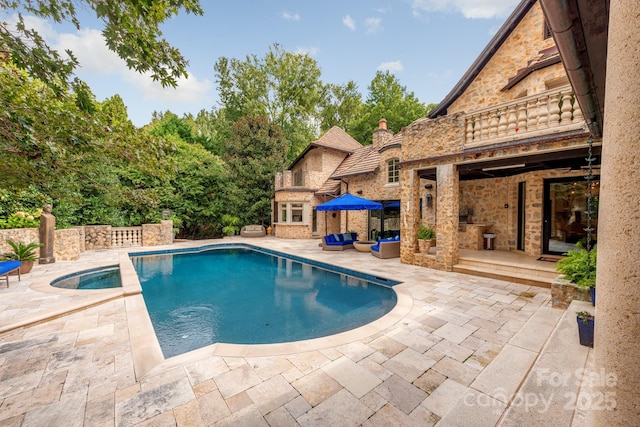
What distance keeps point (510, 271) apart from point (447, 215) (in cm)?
235

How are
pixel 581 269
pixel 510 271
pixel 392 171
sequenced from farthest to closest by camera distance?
pixel 392 171 < pixel 510 271 < pixel 581 269

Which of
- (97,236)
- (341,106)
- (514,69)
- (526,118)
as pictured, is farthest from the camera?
(341,106)

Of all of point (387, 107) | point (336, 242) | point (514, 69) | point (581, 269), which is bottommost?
point (336, 242)

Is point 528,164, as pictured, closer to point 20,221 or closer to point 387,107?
point 20,221

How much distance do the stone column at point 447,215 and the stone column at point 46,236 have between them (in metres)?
14.3

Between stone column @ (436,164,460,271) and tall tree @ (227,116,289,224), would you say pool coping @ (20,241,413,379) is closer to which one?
stone column @ (436,164,460,271)

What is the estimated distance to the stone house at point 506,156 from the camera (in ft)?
22.4

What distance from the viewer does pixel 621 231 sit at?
3.32ft

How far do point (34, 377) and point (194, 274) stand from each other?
23.5 ft

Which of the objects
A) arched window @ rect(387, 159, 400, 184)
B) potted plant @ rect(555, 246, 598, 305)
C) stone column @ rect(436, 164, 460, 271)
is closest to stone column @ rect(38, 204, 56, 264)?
stone column @ rect(436, 164, 460, 271)

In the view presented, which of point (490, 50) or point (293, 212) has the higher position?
point (490, 50)

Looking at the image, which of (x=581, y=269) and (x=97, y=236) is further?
(x=97, y=236)

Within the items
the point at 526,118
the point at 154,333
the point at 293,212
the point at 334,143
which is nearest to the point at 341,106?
the point at 334,143

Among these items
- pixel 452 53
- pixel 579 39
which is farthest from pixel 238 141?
pixel 579 39
